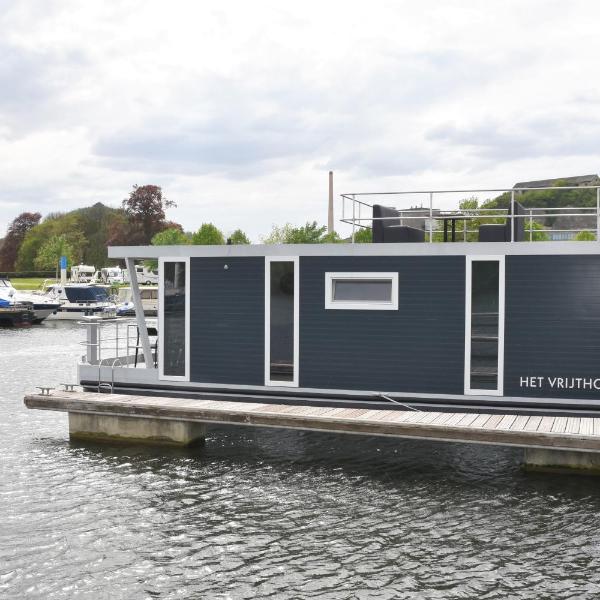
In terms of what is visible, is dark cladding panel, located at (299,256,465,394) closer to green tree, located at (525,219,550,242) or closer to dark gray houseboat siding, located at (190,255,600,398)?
dark gray houseboat siding, located at (190,255,600,398)

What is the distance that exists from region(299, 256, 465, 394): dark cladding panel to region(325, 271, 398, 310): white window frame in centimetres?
7

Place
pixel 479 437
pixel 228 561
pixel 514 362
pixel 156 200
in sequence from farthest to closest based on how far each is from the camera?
pixel 156 200 < pixel 514 362 < pixel 479 437 < pixel 228 561

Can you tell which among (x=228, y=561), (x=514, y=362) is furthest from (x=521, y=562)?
(x=514, y=362)

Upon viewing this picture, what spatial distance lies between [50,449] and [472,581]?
26.8ft

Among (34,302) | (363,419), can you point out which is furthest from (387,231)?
(34,302)

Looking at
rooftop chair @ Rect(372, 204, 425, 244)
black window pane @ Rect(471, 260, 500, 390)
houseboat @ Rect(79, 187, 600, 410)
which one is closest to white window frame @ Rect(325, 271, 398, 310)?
houseboat @ Rect(79, 187, 600, 410)

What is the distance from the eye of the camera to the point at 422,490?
11.1m

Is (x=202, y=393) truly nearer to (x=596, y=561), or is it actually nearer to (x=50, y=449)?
(x=50, y=449)

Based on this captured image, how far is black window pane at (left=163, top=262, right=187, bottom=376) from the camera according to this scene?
13.7 m

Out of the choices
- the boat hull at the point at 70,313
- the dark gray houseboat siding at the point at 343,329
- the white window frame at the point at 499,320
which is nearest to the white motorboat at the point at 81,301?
the boat hull at the point at 70,313

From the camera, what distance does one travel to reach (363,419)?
37.9 feet

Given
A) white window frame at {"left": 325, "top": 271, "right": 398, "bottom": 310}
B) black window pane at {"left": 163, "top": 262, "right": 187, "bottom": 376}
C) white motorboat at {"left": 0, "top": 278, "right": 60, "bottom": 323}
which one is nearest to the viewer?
white window frame at {"left": 325, "top": 271, "right": 398, "bottom": 310}

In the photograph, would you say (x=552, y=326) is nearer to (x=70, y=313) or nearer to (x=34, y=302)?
(x=34, y=302)

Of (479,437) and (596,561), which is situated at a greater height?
(479,437)
